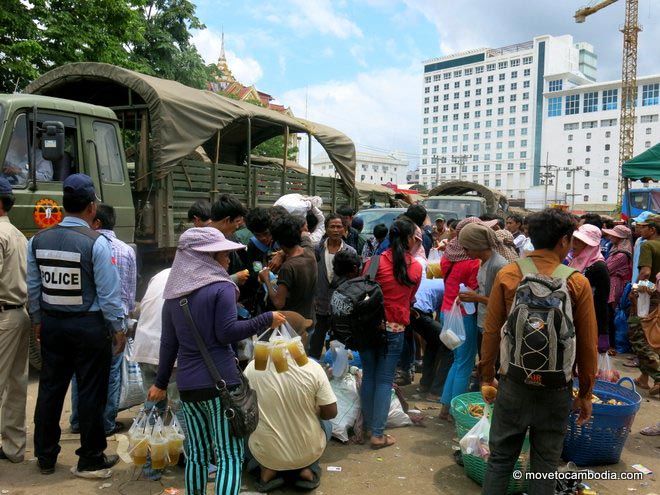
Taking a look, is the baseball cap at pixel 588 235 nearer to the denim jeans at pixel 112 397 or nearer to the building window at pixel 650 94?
the denim jeans at pixel 112 397

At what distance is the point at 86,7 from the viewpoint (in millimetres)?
12078

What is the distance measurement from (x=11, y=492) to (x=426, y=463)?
2.65 m

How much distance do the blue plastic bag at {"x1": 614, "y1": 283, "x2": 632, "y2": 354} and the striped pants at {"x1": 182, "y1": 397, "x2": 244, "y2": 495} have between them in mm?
5954

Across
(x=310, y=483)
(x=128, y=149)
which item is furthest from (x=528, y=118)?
(x=310, y=483)

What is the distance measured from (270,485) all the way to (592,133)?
325ft

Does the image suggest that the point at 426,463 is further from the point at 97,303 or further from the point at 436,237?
the point at 436,237

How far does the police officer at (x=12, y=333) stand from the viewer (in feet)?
12.0

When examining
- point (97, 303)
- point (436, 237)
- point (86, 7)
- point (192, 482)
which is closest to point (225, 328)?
point (192, 482)

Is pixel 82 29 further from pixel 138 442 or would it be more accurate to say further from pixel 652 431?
pixel 652 431

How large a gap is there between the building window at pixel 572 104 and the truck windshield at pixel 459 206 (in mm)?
93613

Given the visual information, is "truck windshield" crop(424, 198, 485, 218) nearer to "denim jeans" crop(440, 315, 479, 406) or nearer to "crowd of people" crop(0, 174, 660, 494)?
"crowd of people" crop(0, 174, 660, 494)

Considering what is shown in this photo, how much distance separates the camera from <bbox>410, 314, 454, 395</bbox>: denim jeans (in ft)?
17.3

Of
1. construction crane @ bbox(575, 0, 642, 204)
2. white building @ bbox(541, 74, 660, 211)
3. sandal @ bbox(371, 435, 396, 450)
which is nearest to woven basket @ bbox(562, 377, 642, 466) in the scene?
sandal @ bbox(371, 435, 396, 450)

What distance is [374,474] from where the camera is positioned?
12.3 feet
